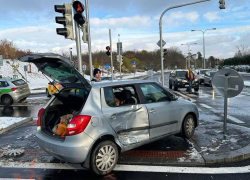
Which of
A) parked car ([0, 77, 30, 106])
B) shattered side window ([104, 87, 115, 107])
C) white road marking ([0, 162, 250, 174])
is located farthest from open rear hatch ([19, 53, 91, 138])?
parked car ([0, 77, 30, 106])

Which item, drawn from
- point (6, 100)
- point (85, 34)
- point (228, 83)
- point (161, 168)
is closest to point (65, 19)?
point (85, 34)

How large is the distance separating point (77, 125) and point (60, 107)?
1321mm

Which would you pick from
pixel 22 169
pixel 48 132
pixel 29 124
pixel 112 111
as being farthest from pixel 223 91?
pixel 29 124

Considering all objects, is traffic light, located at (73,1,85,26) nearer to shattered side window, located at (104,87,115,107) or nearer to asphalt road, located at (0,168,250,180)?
shattered side window, located at (104,87,115,107)

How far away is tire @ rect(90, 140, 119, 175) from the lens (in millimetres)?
3775

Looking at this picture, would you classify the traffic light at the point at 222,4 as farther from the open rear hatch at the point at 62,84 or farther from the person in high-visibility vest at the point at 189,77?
the open rear hatch at the point at 62,84

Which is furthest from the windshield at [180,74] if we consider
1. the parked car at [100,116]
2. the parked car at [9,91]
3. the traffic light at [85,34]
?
the parked car at [100,116]

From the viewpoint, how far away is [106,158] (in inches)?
154

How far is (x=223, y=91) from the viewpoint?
5.67 meters

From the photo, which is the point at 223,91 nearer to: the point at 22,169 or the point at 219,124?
the point at 219,124

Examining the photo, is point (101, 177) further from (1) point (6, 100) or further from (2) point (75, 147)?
(1) point (6, 100)

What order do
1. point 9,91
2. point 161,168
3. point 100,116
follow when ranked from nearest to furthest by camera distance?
point 100,116 < point 161,168 < point 9,91

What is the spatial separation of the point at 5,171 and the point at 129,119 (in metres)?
2.44

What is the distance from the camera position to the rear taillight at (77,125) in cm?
362
